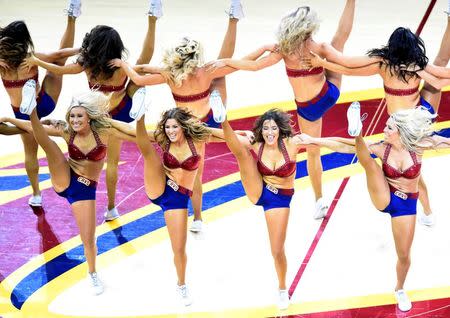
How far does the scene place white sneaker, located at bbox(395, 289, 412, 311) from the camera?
6945mm

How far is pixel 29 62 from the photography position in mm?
7965

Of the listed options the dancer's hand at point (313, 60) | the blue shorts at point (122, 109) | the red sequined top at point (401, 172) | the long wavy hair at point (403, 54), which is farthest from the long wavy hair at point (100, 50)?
the red sequined top at point (401, 172)

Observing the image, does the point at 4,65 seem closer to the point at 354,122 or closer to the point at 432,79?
the point at 354,122

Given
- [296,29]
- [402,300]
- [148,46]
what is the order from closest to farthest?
[402,300], [296,29], [148,46]

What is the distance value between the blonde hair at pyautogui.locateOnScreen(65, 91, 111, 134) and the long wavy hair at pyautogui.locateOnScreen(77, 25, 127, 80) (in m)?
0.53

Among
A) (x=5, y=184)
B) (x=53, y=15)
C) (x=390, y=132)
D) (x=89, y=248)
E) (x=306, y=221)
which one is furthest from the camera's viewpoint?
(x=53, y=15)

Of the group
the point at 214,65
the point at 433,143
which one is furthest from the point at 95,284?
the point at 433,143

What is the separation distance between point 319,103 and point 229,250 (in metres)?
1.35

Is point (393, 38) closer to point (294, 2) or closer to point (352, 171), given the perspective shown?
point (352, 171)

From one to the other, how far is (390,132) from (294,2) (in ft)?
22.9

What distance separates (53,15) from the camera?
13.1 m

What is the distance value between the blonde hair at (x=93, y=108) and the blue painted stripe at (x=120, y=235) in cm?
106

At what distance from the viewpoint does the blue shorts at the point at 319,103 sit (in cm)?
787

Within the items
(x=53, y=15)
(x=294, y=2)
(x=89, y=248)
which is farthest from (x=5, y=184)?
(x=294, y=2)
